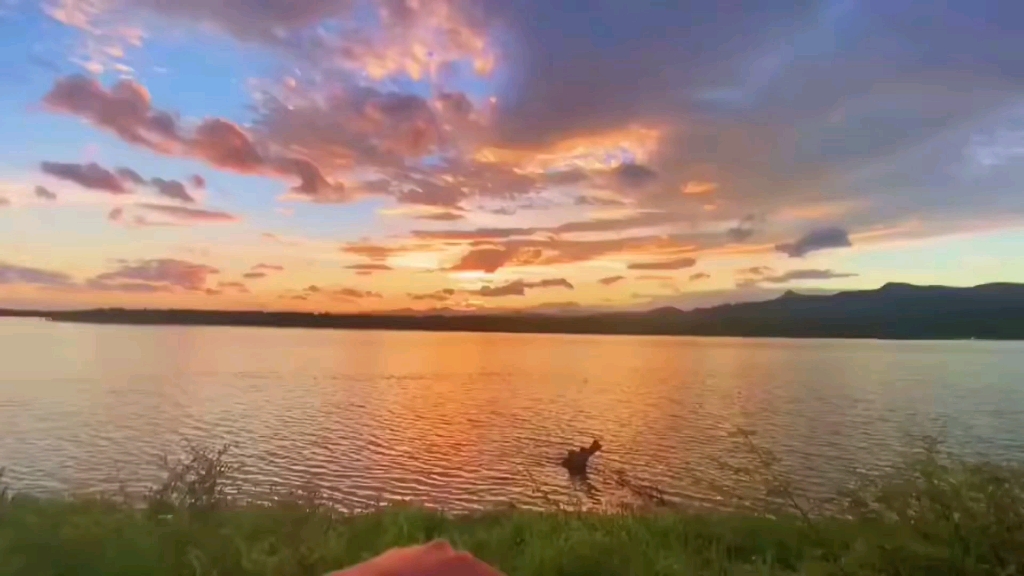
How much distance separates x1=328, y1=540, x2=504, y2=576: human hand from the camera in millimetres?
970

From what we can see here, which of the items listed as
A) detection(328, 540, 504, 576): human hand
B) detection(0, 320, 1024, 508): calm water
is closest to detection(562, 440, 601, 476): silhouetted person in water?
detection(0, 320, 1024, 508): calm water

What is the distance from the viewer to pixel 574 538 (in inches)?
247

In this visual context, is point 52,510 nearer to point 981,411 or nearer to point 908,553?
point 908,553

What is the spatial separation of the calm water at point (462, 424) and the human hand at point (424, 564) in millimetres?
7592

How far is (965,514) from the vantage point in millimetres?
5328

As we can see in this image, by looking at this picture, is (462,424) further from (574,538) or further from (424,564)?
(424,564)

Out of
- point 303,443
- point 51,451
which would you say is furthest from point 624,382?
point 51,451

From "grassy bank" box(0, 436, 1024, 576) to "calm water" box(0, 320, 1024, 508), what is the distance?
172 cm

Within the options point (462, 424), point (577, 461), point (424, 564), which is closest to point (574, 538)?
point (424, 564)

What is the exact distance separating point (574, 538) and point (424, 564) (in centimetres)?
559

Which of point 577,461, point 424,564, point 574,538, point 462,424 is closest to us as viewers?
point 424,564

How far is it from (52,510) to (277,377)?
75812 mm

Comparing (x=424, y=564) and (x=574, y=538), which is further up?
(x=424, y=564)

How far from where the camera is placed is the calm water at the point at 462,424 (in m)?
27.2
